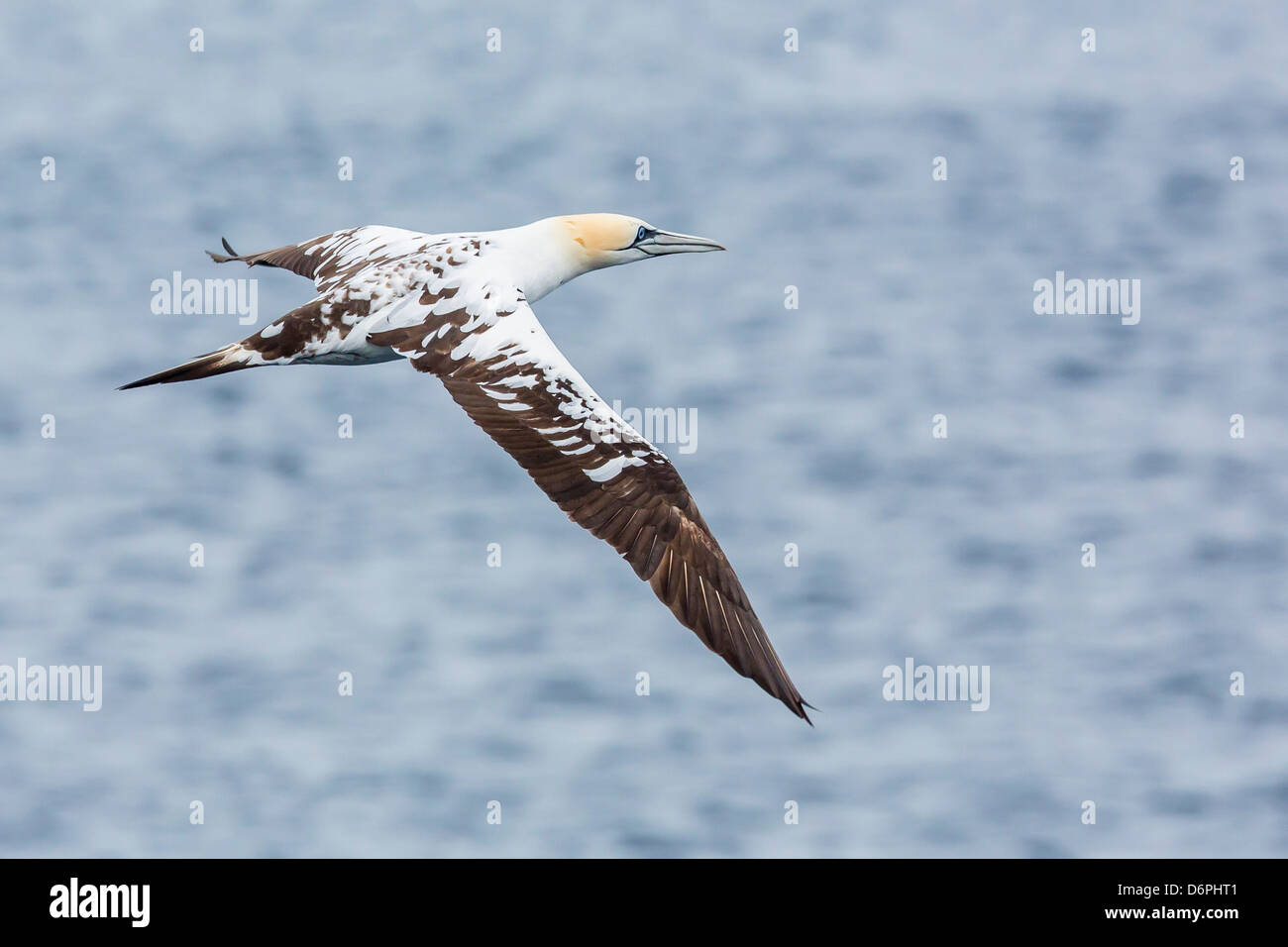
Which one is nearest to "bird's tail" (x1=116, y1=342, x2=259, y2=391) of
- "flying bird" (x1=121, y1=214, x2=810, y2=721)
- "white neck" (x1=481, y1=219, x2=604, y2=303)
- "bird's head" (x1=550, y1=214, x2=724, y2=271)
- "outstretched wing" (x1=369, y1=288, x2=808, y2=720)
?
"flying bird" (x1=121, y1=214, x2=810, y2=721)

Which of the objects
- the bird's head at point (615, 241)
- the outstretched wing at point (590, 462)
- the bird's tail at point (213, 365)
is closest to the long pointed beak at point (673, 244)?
A: the bird's head at point (615, 241)

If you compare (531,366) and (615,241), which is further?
(615,241)

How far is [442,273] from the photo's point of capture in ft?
65.0

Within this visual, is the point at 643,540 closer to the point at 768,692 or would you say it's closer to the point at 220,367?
the point at 768,692

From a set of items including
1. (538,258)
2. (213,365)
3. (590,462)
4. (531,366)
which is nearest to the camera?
(590,462)

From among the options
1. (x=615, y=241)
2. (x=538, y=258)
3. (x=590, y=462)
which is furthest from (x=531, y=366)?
(x=615, y=241)

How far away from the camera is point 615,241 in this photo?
69.6 ft

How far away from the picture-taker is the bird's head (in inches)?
824

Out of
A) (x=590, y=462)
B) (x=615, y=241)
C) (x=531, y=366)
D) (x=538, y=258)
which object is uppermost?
(x=615, y=241)

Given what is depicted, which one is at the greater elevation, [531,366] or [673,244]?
[673,244]

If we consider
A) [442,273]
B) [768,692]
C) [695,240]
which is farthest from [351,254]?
[768,692]

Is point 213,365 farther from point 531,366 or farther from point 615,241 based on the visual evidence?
point 615,241

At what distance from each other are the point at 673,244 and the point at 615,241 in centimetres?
67

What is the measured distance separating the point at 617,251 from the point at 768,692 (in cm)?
593
